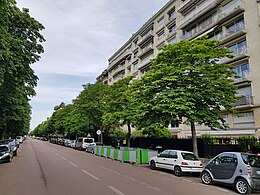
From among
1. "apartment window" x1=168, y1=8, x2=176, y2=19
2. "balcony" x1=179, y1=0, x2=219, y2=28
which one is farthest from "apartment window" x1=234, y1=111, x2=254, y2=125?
"apartment window" x1=168, y1=8, x2=176, y2=19

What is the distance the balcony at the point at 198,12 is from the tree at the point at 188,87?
57.7 feet

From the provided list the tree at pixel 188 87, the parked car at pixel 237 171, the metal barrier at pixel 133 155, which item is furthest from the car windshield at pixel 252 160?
the metal barrier at pixel 133 155

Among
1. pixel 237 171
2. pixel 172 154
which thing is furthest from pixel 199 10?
pixel 237 171

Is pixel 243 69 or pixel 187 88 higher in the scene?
pixel 243 69

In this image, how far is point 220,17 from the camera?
29.7 m

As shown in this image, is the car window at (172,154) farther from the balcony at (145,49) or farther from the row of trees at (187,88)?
the balcony at (145,49)

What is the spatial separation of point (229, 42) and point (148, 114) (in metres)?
18.4

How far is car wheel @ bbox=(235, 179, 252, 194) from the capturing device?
28.8 ft

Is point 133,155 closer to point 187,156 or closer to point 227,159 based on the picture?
point 187,156

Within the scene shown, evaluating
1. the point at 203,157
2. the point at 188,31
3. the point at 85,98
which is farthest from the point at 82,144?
the point at 188,31

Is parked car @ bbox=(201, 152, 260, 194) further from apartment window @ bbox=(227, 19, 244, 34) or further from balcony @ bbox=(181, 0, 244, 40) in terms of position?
balcony @ bbox=(181, 0, 244, 40)

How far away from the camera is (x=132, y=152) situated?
18.8m

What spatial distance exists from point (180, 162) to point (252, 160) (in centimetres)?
438

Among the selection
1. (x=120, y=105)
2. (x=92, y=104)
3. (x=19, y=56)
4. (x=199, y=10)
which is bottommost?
(x=120, y=105)
